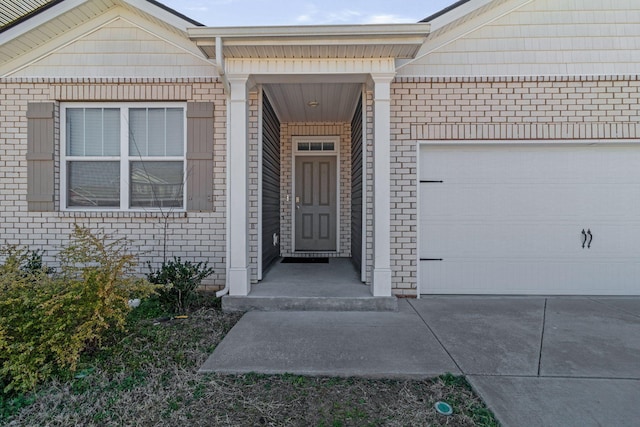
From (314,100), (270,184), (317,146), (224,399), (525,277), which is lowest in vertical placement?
(224,399)

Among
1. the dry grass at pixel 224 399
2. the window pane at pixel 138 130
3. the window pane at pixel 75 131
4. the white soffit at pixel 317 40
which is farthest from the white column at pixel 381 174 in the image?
the window pane at pixel 75 131

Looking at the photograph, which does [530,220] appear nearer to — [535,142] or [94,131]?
[535,142]

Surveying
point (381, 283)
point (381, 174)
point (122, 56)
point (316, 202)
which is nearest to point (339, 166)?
point (316, 202)

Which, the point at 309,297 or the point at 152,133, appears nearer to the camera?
the point at 309,297

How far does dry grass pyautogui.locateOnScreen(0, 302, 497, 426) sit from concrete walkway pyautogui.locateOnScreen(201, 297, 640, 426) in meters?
0.11

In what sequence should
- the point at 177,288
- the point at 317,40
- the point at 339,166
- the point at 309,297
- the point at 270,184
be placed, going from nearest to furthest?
the point at 317,40
the point at 177,288
the point at 309,297
the point at 270,184
the point at 339,166

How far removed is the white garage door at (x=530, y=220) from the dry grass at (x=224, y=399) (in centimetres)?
250

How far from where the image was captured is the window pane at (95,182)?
15.1 ft

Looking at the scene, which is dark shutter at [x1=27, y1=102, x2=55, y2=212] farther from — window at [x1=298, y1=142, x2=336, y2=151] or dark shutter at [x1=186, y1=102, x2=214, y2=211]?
window at [x1=298, y1=142, x2=336, y2=151]

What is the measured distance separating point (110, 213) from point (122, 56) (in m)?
2.17

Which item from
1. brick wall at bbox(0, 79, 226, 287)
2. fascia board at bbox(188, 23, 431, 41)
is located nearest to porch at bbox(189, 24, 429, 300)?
fascia board at bbox(188, 23, 431, 41)

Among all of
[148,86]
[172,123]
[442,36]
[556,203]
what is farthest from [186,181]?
[556,203]

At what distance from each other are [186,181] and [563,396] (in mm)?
4521

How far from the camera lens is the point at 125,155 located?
4566mm
